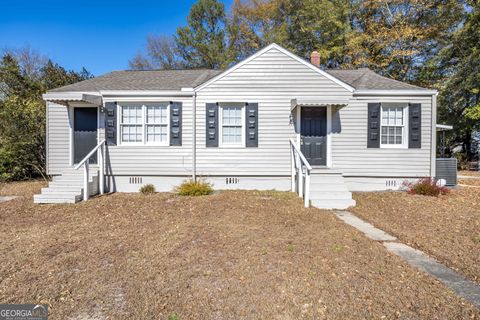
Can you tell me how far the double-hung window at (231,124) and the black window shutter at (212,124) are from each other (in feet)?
0.75

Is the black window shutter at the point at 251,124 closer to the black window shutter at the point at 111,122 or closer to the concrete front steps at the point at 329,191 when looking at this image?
the concrete front steps at the point at 329,191

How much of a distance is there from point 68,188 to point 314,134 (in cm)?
807

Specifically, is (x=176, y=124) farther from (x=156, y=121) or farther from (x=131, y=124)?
(x=131, y=124)

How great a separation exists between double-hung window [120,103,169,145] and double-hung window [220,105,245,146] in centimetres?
196

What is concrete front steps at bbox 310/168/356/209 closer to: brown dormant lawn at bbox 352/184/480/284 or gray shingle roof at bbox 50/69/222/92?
brown dormant lawn at bbox 352/184/480/284

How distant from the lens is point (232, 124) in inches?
363

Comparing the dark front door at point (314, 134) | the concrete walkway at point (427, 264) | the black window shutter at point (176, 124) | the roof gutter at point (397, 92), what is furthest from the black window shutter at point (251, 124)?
the concrete walkway at point (427, 264)

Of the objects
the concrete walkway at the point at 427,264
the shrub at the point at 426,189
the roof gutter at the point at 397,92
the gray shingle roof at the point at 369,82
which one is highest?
the gray shingle roof at the point at 369,82

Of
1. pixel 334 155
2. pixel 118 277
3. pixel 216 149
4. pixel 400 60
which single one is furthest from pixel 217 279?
pixel 400 60

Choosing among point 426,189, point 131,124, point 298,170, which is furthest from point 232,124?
point 426,189

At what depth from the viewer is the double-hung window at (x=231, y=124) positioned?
9.23m

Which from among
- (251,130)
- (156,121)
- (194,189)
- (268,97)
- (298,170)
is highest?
(268,97)

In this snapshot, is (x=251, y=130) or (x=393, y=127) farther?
(x=393, y=127)

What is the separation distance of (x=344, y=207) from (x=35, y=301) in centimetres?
666
